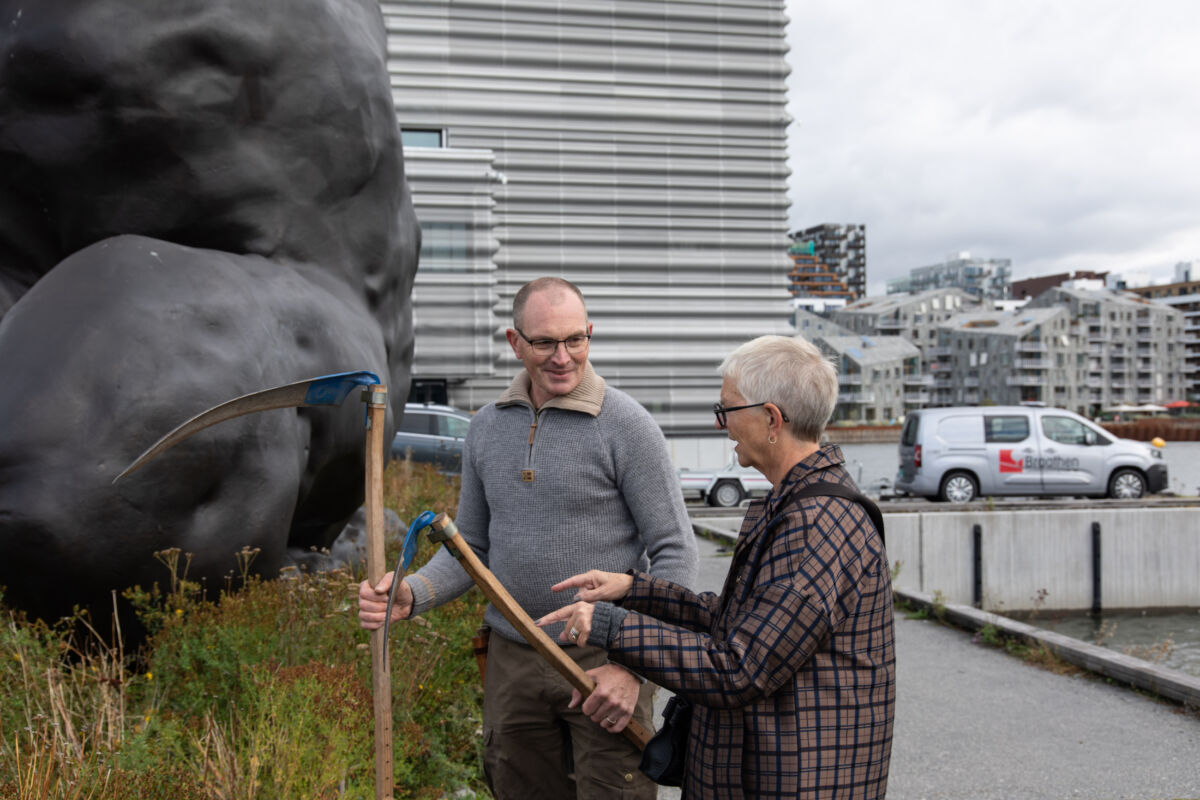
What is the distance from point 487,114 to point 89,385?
24467 mm

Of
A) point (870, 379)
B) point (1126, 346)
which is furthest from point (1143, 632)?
point (1126, 346)

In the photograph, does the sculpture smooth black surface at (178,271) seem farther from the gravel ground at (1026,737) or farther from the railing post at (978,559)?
the railing post at (978,559)

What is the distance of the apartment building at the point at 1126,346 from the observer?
134500 mm

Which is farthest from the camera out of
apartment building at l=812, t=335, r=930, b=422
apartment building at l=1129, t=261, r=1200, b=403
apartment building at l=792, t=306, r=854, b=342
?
apartment building at l=1129, t=261, r=1200, b=403

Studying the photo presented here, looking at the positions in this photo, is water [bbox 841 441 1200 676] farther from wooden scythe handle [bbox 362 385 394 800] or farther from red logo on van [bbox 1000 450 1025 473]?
wooden scythe handle [bbox 362 385 394 800]

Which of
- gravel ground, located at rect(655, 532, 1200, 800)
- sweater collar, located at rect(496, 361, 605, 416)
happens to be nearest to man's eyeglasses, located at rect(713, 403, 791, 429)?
sweater collar, located at rect(496, 361, 605, 416)

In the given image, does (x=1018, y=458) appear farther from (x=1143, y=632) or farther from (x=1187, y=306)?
(x=1187, y=306)

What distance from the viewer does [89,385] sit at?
15.7 ft

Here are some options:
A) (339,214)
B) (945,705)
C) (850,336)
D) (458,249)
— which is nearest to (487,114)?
(458,249)

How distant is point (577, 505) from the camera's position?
2.92 m

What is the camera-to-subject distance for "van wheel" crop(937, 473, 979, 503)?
60.1 ft

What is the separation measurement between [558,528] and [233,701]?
1.79 metres

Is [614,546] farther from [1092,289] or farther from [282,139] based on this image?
[1092,289]

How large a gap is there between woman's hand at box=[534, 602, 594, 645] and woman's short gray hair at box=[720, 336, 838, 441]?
1.96 ft
